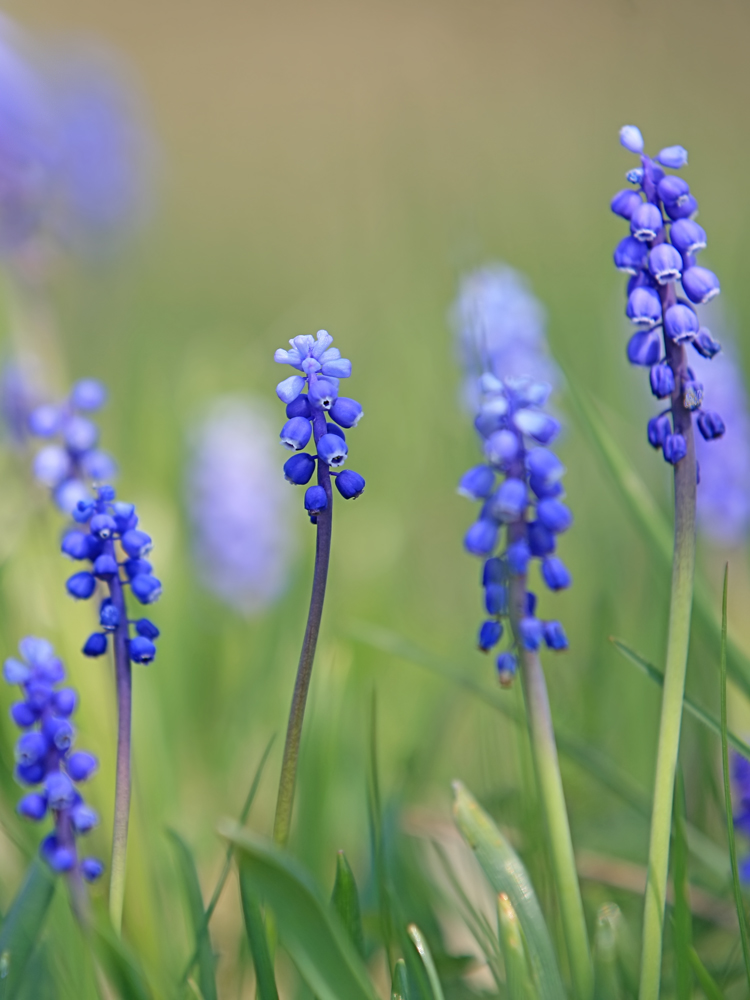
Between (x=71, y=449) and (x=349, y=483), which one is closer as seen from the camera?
(x=349, y=483)

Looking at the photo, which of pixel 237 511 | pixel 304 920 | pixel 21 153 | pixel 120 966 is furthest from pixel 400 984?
pixel 21 153

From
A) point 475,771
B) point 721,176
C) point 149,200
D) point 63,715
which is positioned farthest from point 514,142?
point 63,715

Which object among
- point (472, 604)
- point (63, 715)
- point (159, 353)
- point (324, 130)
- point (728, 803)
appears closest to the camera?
point (728, 803)

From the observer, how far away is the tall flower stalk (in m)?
1.82

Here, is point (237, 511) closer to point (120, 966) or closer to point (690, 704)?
point (690, 704)

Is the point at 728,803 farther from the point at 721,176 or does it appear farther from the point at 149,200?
the point at 721,176

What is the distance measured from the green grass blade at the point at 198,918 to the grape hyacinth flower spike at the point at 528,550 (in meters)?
0.65

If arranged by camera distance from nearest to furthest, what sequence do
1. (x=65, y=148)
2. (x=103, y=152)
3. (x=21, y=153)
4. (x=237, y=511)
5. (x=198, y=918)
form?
(x=198, y=918) → (x=21, y=153) → (x=237, y=511) → (x=65, y=148) → (x=103, y=152)

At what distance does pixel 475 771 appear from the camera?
3.42 metres

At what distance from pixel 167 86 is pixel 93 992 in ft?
58.7

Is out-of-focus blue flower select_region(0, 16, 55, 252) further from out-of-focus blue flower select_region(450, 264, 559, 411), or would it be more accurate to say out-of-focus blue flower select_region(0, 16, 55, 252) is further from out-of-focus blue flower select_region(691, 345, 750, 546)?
out-of-focus blue flower select_region(691, 345, 750, 546)

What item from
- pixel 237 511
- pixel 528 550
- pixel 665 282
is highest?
pixel 237 511

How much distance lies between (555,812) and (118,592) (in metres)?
0.88

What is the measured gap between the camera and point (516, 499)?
72.2 inches
